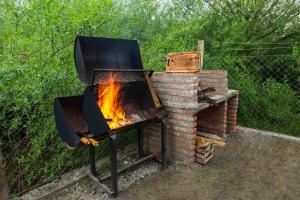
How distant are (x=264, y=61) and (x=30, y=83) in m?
5.63

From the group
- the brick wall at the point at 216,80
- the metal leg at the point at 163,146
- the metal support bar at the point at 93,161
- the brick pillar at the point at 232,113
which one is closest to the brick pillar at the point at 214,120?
the brick wall at the point at 216,80

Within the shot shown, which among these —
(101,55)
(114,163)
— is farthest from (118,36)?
(114,163)

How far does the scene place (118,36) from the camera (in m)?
6.73

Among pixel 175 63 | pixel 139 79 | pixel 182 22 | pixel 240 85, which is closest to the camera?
pixel 139 79

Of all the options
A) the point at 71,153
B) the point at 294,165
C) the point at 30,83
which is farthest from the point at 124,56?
Result: the point at 294,165

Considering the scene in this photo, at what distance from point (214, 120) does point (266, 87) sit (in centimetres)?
190

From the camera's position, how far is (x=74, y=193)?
11.8 ft

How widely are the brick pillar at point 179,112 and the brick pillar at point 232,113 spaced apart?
2.01m

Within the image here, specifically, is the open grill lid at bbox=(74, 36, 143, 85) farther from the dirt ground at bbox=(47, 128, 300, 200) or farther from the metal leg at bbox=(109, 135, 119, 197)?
the dirt ground at bbox=(47, 128, 300, 200)

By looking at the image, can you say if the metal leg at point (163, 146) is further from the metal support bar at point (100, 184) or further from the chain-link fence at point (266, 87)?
the chain-link fence at point (266, 87)

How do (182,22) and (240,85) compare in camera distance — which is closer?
(240,85)

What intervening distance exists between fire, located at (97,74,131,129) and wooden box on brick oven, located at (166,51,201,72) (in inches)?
46.9

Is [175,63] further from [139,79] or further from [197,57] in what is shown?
[139,79]

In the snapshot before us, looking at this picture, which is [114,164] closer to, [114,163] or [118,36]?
[114,163]
